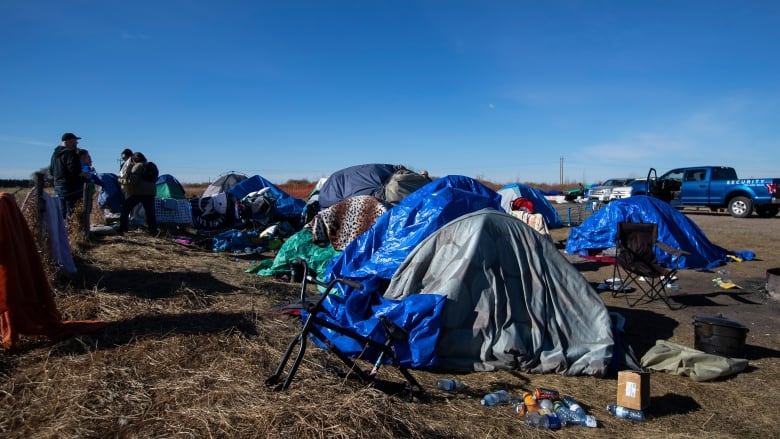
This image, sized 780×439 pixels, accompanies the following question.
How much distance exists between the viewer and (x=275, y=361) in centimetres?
380

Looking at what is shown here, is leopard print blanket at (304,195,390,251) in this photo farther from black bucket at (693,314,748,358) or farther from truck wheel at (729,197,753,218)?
truck wheel at (729,197,753,218)

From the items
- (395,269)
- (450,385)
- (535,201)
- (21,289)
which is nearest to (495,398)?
(450,385)

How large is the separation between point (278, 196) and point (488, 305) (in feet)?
36.0

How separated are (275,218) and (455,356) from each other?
9.73m

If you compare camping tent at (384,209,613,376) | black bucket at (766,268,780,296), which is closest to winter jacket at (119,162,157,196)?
camping tent at (384,209,613,376)

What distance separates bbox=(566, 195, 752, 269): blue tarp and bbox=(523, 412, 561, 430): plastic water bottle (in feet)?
22.0

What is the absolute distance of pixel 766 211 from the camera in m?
17.1

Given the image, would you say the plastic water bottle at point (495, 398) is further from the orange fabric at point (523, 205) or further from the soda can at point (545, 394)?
the orange fabric at point (523, 205)

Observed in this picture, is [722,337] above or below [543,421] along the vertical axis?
above

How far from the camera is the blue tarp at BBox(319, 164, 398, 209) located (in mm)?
13344

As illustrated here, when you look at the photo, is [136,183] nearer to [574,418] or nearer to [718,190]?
[574,418]

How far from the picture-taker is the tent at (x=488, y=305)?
4.27 m

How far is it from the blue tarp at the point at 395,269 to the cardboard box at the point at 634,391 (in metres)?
1.47

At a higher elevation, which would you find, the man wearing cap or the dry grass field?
the man wearing cap
